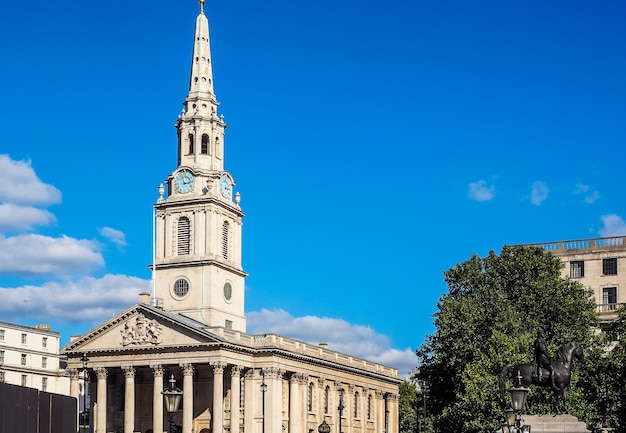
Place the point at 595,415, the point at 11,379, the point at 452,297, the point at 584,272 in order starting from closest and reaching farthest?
the point at 595,415 < the point at 452,297 < the point at 584,272 < the point at 11,379

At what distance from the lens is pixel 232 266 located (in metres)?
118

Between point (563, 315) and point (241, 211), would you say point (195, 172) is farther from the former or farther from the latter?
point (563, 315)

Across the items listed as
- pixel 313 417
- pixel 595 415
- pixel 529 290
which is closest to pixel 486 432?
pixel 595 415

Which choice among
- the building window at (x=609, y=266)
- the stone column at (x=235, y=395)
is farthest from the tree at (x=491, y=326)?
the stone column at (x=235, y=395)

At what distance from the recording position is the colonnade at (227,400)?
102375 mm

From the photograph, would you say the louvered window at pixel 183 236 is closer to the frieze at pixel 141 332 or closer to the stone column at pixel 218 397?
the frieze at pixel 141 332

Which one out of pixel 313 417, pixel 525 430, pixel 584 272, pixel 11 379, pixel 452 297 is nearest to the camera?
pixel 525 430

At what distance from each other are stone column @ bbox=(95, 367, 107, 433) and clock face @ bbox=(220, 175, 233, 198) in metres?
21.9

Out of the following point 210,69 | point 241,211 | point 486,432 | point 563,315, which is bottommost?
point 486,432

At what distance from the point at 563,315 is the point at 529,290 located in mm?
4517

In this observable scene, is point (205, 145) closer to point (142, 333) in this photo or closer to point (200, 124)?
point (200, 124)

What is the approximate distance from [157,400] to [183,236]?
1937cm

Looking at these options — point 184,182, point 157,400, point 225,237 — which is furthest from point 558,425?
point 184,182

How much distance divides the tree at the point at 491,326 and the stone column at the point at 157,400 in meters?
22.9
